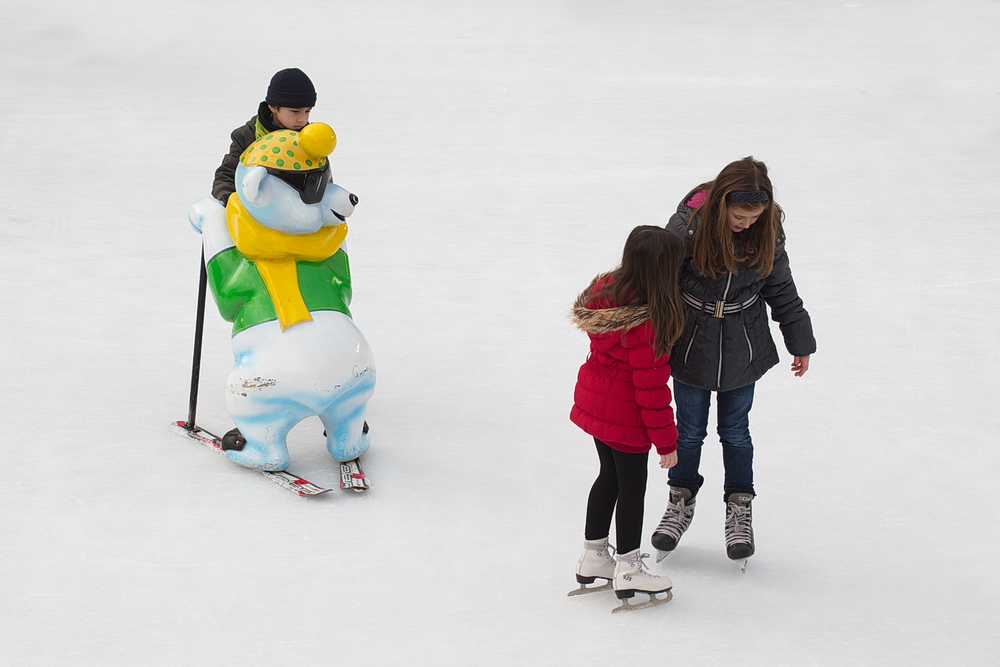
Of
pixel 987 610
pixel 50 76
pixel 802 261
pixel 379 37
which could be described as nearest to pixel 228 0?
pixel 379 37

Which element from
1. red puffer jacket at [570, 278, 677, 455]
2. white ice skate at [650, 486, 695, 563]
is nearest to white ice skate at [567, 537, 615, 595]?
white ice skate at [650, 486, 695, 563]

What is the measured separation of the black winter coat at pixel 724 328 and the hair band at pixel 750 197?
163 millimetres

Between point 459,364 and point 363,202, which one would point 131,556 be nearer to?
point 459,364

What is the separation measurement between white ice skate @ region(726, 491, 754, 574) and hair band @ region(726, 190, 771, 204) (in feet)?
2.98

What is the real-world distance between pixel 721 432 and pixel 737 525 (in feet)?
0.91

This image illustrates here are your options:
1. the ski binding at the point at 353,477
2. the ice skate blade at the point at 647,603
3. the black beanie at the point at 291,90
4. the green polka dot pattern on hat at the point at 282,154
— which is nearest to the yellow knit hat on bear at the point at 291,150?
the green polka dot pattern on hat at the point at 282,154

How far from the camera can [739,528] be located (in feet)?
11.2

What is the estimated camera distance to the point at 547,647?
304cm

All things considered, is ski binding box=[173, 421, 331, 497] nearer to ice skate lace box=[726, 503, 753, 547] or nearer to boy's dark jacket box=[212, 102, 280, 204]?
boy's dark jacket box=[212, 102, 280, 204]

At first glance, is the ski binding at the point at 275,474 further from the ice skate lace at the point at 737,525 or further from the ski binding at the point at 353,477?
the ice skate lace at the point at 737,525

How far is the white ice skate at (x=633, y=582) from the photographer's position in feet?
10.4

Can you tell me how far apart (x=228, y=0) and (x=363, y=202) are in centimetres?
752

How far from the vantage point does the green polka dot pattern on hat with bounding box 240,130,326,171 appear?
3676 mm

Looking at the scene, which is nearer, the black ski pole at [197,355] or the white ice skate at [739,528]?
the white ice skate at [739,528]
